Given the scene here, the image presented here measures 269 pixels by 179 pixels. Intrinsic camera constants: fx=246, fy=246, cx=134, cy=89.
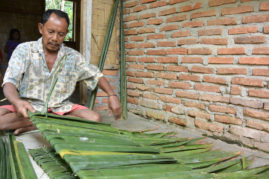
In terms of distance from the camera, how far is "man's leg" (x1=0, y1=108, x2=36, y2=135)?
2094mm

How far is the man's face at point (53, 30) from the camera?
2.06 meters

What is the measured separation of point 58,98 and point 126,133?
95 cm

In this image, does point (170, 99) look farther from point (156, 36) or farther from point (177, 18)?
point (177, 18)

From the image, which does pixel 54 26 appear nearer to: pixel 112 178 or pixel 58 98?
pixel 58 98

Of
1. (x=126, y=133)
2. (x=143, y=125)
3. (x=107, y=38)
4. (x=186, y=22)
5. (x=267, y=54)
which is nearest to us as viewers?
(x=126, y=133)

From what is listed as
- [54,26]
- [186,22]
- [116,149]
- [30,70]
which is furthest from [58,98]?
[186,22]

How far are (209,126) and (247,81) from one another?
1.91ft

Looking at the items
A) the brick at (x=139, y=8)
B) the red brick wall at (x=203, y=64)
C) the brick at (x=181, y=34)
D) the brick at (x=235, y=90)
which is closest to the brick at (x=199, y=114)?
the red brick wall at (x=203, y=64)

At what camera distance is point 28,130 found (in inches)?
89.4

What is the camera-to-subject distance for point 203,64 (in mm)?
2410

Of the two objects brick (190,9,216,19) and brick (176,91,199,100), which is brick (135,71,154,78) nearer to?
brick (176,91,199,100)

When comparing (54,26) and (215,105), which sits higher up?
(54,26)

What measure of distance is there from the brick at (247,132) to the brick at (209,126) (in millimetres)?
113

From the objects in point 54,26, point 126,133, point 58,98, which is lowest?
point 126,133
